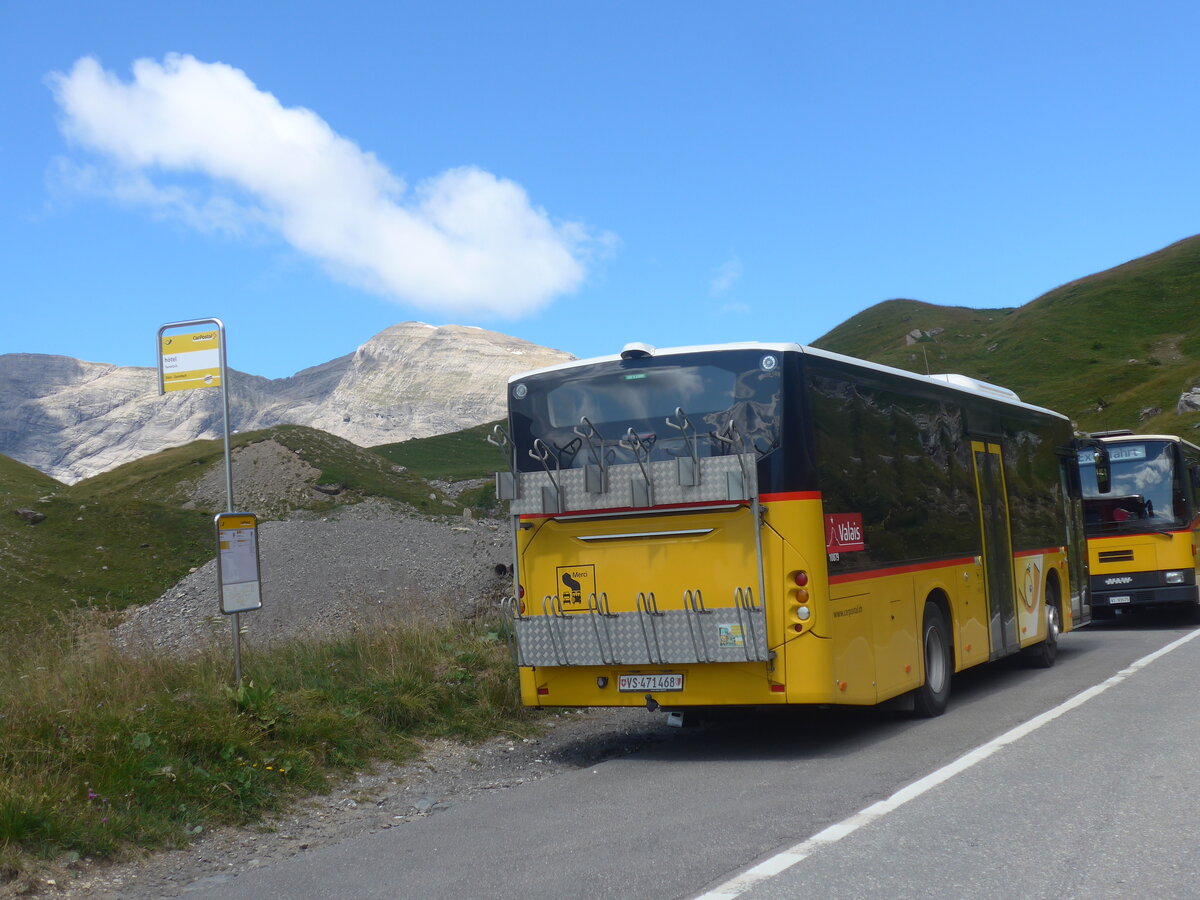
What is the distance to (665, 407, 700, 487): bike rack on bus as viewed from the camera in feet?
30.4

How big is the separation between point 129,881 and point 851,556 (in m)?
5.75

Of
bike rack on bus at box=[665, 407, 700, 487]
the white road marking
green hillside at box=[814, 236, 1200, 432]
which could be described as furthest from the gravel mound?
green hillside at box=[814, 236, 1200, 432]

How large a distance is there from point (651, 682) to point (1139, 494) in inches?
551

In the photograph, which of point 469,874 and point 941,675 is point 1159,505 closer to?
point 941,675

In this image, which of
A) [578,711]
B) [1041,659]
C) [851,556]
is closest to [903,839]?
[851,556]

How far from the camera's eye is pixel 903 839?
20.6 feet

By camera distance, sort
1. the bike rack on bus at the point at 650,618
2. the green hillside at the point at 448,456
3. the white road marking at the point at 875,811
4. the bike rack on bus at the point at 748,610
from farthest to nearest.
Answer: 1. the green hillside at the point at 448,456
2. the bike rack on bus at the point at 650,618
3. the bike rack on bus at the point at 748,610
4. the white road marking at the point at 875,811

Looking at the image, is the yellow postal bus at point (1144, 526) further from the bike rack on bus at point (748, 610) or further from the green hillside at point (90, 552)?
the green hillside at point (90, 552)

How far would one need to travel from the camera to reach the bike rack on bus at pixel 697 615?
363 inches

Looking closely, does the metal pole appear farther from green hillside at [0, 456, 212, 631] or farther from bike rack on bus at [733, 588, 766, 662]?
green hillside at [0, 456, 212, 631]

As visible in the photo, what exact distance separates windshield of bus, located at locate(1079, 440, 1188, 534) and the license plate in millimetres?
13068

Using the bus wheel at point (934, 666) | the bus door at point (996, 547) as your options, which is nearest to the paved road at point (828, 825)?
the bus wheel at point (934, 666)

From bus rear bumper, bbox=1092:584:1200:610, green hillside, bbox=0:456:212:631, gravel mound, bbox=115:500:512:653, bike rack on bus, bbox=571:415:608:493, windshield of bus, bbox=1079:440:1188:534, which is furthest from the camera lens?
green hillside, bbox=0:456:212:631

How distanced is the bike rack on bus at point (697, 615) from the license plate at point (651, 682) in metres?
0.38
